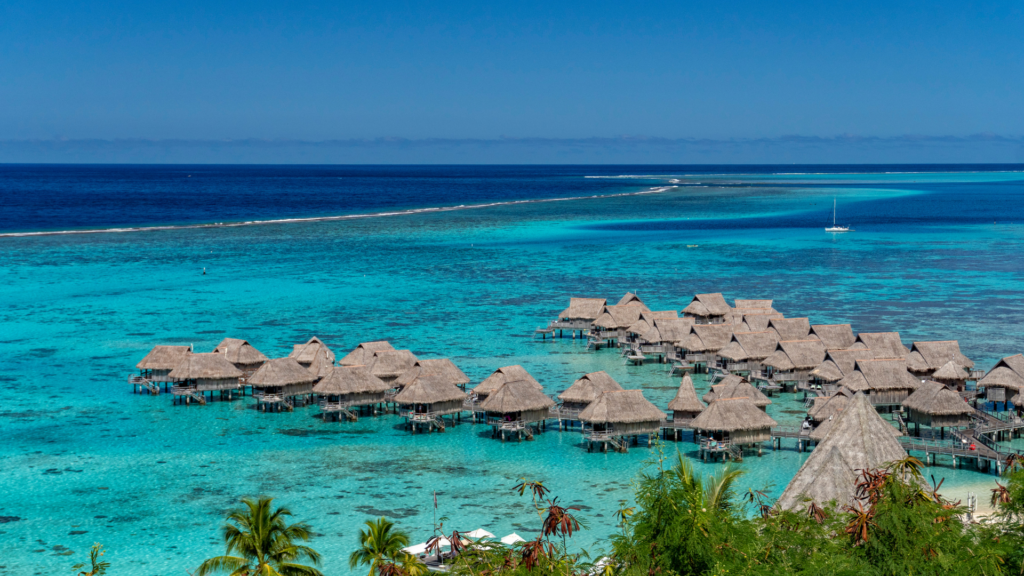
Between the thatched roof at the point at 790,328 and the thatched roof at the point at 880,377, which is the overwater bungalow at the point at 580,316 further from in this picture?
the thatched roof at the point at 880,377

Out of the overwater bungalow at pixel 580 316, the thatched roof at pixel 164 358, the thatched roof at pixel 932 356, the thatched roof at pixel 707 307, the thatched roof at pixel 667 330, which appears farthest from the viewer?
the overwater bungalow at pixel 580 316

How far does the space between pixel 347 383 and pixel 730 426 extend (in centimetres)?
1289

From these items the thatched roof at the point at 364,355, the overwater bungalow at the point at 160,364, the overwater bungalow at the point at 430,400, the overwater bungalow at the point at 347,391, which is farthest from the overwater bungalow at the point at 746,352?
the overwater bungalow at the point at 160,364

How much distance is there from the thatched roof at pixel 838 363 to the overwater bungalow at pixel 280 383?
18.0m

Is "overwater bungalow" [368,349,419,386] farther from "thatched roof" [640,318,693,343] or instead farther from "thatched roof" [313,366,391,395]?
"thatched roof" [640,318,693,343]

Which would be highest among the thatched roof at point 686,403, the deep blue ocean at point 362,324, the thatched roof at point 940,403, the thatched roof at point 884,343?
the thatched roof at point 884,343

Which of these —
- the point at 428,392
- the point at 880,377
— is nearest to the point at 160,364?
the point at 428,392

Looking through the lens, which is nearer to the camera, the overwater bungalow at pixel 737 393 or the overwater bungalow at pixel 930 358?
the overwater bungalow at pixel 737 393

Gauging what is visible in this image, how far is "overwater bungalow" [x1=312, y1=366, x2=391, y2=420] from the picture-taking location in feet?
109

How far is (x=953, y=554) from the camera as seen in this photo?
1370 cm

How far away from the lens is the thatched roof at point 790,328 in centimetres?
4000

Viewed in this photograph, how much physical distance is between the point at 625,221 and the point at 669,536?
108 meters

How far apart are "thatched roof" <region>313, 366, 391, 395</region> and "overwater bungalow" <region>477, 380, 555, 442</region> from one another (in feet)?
13.6

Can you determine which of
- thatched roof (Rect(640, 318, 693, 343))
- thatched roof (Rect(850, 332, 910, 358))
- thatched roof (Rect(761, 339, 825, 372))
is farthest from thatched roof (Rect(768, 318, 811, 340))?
thatched roof (Rect(640, 318, 693, 343))
